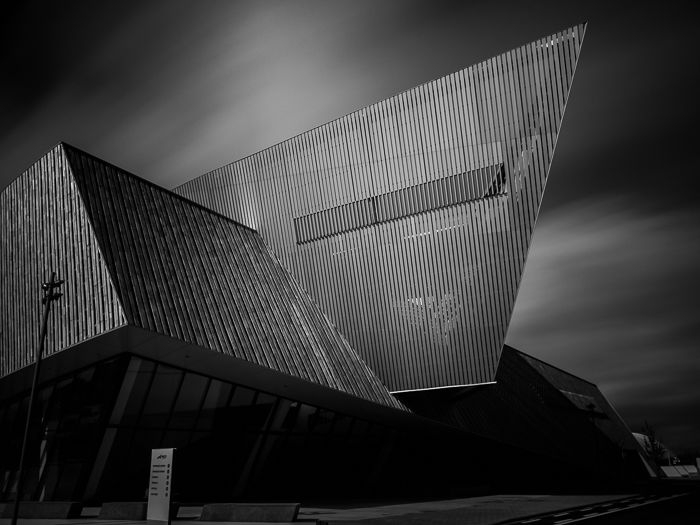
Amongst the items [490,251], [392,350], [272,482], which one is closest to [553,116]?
[490,251]

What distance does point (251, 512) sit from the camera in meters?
15.7

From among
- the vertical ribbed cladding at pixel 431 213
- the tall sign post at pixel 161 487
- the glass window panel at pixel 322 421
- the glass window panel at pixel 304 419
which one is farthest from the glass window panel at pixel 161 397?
the vertical ribbed cladding at pixel 431 213

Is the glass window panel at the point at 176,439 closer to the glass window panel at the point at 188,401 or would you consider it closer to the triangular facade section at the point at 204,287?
the glass window panel at the point at 188,401

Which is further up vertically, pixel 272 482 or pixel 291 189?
pixel 291 189

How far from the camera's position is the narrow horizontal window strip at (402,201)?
89.2 feet

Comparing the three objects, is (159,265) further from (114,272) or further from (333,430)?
(333,430)

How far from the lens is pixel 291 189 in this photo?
3188cm

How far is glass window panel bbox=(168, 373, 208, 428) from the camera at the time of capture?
Answer: 20.8m

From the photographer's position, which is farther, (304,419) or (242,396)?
(304,419)

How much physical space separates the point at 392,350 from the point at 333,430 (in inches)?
184

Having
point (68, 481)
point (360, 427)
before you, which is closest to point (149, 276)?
point (68, 481)

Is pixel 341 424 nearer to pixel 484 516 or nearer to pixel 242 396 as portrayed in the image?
pixel 242 396

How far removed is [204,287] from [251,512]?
9.24m

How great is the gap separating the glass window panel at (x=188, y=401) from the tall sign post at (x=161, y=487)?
23.5 ft
